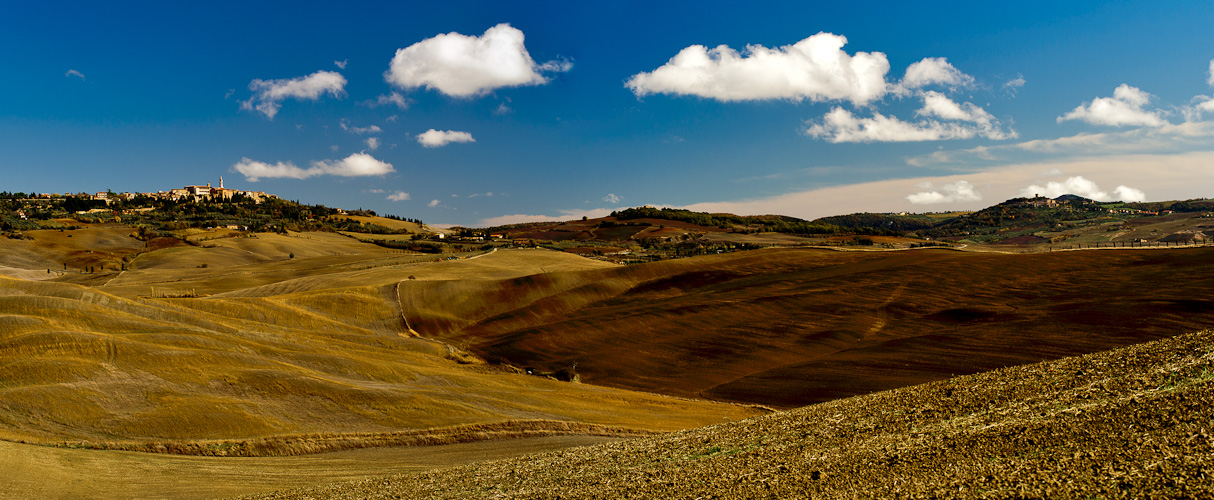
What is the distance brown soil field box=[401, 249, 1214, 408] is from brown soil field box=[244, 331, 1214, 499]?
22.8 m

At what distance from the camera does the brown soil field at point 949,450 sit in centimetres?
812

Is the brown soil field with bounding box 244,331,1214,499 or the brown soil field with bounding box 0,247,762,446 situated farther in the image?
the brown soil field with bounding box 0,247,762,446

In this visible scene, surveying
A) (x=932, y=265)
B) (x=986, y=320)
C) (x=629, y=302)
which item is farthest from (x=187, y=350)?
(x=932, y=265)

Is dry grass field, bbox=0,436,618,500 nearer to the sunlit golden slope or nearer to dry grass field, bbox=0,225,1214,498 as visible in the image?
dry grass field, bbox=0,225,1214,498

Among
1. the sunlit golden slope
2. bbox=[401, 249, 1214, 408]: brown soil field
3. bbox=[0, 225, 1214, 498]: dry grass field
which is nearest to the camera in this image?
bbox=[0, 225, 1214, 498]: dry grass field

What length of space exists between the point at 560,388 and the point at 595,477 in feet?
91.1

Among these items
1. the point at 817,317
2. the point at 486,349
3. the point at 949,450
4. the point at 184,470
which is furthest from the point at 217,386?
the point at 817,317

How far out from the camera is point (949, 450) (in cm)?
1031

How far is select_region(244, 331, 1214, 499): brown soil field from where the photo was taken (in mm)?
8125

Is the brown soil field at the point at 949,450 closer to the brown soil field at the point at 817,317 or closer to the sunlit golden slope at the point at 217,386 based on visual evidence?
the sunlit golden slope at the point at 217,386

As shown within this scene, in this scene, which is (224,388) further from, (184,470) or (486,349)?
(486,349)

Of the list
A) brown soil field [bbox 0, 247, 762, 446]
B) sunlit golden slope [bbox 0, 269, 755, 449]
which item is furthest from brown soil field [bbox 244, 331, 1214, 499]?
sunlit golden slope [bbox 0, 269, 755, 449]

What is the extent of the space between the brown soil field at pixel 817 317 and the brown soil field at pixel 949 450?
74.8ft

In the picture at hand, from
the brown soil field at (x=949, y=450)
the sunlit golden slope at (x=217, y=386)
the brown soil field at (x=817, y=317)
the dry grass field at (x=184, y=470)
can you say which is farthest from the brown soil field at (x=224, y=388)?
the brown soil field at (x=949, y=450)
